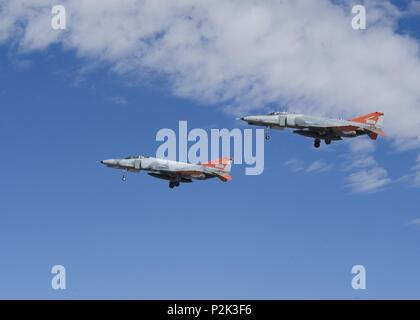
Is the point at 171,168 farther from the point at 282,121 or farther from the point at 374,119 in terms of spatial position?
the point at 374,119

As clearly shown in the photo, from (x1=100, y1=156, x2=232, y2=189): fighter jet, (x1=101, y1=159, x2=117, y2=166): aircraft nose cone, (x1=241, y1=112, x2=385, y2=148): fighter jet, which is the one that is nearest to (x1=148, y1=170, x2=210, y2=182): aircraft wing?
(x1=100, y1=156, x2=232, y2=189): fighter jet

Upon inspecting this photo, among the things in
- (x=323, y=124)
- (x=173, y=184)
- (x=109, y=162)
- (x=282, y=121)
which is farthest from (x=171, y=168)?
(x=323, y=124)

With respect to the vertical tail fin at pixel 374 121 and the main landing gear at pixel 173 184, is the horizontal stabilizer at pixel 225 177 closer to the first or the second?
the main landing gear at pixel 173 184

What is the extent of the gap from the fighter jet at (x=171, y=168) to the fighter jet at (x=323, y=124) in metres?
18.8

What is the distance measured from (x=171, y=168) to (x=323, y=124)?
33609 millimetres

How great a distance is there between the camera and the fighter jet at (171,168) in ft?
558

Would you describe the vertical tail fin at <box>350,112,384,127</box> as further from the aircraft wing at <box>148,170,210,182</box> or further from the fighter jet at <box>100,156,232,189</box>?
the aircraft wing at <box>148,170,210,182</box>

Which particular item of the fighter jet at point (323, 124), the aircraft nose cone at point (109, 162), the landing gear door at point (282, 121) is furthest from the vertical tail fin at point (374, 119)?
the aircraft nose cone at point (109, 162)
